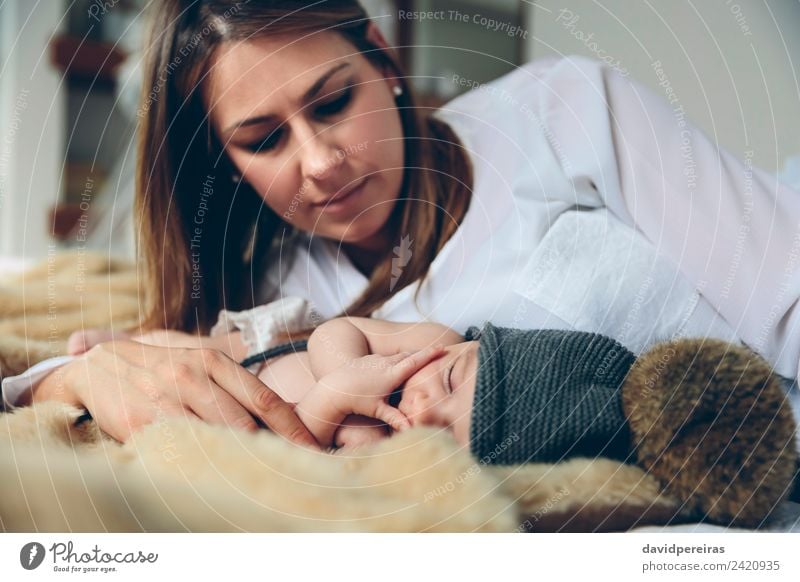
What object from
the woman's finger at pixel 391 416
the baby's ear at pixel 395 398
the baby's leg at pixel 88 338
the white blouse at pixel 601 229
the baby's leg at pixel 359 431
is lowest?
the baby's leg at pixel 359 431

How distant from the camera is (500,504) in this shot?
46 centimetres

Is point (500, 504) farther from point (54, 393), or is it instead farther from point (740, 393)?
point (54, 393)

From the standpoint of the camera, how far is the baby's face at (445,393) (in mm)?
487

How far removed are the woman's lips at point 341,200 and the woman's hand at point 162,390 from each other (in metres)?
0.13

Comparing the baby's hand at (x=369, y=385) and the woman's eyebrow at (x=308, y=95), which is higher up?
the woman's eyebrow at (x=308, y=95)

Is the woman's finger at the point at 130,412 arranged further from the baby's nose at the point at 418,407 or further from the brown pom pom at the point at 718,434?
the brown pom pom at the point at 718,434

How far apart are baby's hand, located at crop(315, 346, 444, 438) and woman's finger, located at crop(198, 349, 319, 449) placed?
0.08ft

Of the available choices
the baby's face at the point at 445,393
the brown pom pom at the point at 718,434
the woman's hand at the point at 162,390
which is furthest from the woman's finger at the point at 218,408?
the brown pom pom at the point at 718,434

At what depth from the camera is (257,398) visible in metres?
0.51

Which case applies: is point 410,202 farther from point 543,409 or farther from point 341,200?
point 543,409

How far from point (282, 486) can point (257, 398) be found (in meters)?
0.07

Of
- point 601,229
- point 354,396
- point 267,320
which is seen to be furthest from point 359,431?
point 601,229

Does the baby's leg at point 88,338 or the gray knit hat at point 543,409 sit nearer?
the gray knit hat at point 543,409

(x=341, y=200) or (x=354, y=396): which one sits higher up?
(x=341, y=200)
